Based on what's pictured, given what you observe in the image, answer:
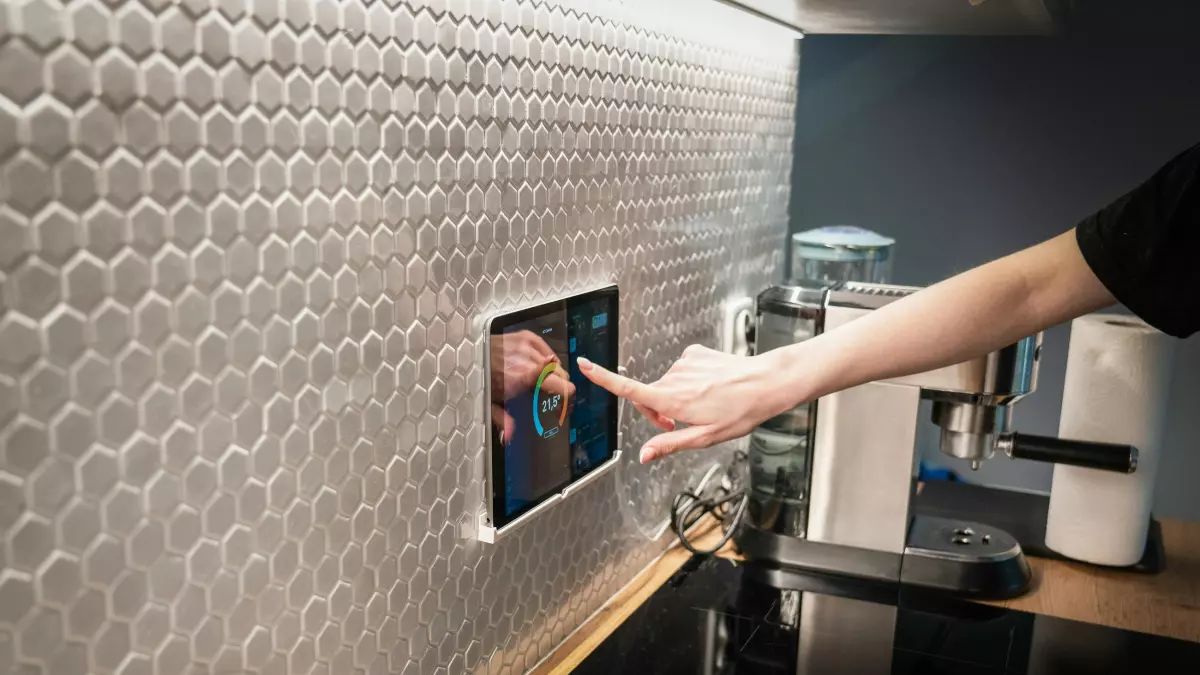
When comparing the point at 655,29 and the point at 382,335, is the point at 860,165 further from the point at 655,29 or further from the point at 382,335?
the point at 382,335

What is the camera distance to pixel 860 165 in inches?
73.1

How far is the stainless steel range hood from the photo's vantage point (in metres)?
1.27

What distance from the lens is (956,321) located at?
0.81m

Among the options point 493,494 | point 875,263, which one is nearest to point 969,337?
point 493,494

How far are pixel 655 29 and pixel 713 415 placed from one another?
53cm

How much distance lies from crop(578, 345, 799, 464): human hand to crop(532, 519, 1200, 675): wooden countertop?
364 millimetres

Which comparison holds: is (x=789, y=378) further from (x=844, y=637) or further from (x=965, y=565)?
(x=965, y=565)

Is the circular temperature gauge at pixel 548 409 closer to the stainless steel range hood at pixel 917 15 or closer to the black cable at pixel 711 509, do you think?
the black cable at pixel 711 509

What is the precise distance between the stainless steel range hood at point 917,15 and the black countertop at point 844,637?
0.75 metres

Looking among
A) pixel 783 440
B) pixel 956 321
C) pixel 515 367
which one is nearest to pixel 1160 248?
pixel 956 321

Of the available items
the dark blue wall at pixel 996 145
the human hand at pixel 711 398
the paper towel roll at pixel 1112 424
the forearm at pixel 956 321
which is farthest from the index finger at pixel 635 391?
the dark blue wall at pixel 996 145

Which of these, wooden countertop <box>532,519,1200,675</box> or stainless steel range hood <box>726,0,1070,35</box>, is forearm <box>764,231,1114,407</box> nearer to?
wooden countertop <box>532,519,1200,675</box>

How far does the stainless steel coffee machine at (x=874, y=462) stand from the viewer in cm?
124

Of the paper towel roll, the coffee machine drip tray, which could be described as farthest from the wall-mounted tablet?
the paper towel roll
